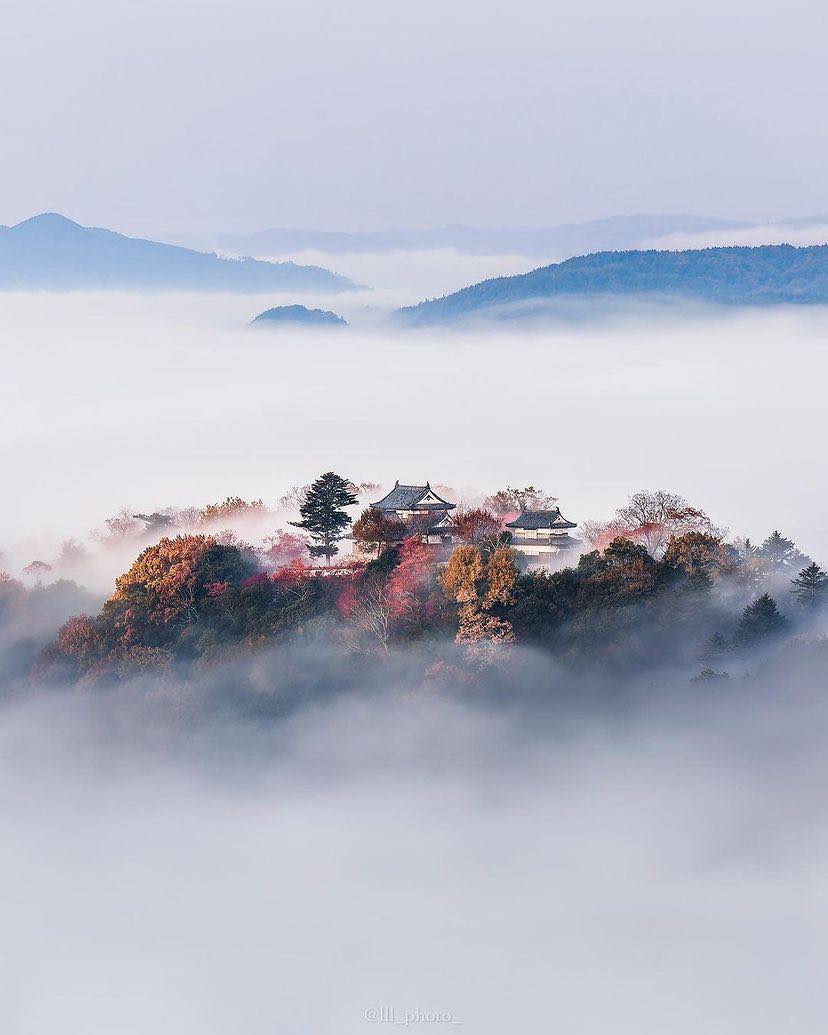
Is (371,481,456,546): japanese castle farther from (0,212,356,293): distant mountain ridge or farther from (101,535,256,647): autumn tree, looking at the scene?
(0,212,356,293): distant mountain ridge

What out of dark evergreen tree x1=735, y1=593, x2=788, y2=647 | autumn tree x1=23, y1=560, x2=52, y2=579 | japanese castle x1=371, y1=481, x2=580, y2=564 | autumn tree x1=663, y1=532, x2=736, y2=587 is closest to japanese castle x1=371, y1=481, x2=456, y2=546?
japanese castle x1=371, y1=481, x2=580, y2=564

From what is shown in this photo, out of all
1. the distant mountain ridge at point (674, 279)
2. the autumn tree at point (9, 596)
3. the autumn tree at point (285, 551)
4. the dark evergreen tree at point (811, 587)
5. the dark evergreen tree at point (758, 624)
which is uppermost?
the distant mountain ridge at point (674, 279)

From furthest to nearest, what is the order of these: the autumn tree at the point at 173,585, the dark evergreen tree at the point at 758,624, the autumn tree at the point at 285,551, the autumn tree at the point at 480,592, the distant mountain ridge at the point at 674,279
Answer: the distant mountain ridge at the point at 674,279, the autumn tree at the point at 173,585, the autumn tree at the point at 285,551, the autumn tree at the point at 480,592, the dark evergreen tree at the point at 758,624

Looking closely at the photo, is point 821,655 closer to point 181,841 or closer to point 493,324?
point 181,841

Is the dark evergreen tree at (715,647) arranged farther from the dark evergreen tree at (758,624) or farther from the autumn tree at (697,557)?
the autumn tree at (697,557)

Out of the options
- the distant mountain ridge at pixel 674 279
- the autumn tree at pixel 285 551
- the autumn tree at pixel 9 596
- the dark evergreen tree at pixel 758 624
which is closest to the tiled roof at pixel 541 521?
the dark evergreen tree at pixel 758 624

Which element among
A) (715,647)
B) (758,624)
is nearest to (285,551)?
(715,647)

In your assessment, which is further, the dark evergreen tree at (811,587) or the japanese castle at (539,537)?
the japanese castle at (539,537)

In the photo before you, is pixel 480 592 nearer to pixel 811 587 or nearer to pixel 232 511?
pixel 811 587
